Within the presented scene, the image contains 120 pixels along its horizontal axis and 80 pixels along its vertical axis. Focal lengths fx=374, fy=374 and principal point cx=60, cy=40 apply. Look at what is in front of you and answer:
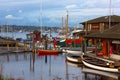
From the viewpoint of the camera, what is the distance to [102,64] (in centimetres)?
4694

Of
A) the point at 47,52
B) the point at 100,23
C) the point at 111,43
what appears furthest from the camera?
the point at 100,23

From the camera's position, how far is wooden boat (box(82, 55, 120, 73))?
44184 millimetres

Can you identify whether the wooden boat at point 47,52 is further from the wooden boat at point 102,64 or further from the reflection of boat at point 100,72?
the reflection of boat at point 100,72

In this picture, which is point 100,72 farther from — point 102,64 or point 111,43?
point 111,43

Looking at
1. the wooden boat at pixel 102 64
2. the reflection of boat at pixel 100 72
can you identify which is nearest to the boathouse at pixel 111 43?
the wooden boat at pixel 102 64

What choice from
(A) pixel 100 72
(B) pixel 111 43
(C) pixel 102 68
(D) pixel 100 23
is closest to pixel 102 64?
(C) pixel 102 68

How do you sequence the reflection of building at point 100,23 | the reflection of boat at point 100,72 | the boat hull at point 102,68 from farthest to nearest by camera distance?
the reflection of building at point 100,23, the boat hull at point 102,68, the reflection of boat at point 100,72

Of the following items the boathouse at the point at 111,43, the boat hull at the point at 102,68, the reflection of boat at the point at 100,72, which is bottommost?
the reflection of boat at the point at 100,72

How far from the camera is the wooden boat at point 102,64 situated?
44.2 metres

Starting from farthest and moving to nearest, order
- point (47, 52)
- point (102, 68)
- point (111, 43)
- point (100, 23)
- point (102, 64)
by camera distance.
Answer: point (100, 23)
point (47, 52)
point (111, 43)
point (102, 64)
point (102, 68)

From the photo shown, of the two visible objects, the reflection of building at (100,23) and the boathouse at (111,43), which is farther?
the reflection of building at (100,23)

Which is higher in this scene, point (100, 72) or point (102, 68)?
point (102, 68)

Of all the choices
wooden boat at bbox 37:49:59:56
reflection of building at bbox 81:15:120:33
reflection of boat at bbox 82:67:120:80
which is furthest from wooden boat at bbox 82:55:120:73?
reflection of building at bbox 81:15:120:33

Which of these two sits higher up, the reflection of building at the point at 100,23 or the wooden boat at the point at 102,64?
the reflection of building at the point at 100,23
